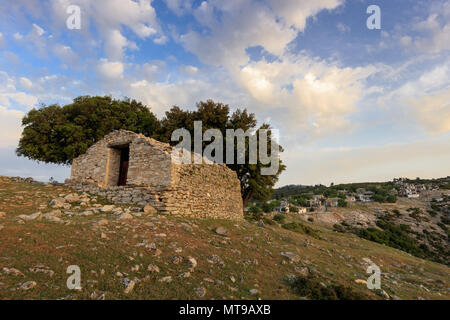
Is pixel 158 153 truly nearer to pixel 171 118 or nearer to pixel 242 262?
pixel 242 262

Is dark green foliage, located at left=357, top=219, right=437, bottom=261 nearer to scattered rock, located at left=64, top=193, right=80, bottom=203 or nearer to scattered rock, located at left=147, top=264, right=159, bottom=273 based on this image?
scattered rock, located at left=147, top=264, right=159, bottom=273

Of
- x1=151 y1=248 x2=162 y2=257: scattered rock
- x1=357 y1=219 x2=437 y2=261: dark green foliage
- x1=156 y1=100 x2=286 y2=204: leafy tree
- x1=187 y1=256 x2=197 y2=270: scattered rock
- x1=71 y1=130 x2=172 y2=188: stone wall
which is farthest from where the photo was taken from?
x1=357 y1=219 x2=437 y2=261: dark green foliage

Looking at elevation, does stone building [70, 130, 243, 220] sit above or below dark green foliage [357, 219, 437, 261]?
above

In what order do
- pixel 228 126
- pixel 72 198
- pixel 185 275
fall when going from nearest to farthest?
pixel 185 275 < pixel 72 198 < pixel 228 126

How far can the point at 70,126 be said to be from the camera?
1697cm

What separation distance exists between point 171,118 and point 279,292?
19.6 m

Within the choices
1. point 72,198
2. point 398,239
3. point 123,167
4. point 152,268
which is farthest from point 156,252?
point 398,239

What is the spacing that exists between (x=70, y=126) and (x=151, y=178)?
1161 centimetres

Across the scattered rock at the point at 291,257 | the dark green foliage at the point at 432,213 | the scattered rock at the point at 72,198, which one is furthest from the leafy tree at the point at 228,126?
the dark green foliage at the point at 432,213

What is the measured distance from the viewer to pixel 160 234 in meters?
6.12

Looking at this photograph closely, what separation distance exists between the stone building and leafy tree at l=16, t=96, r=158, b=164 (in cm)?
538

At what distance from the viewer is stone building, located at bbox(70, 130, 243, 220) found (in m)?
9.46

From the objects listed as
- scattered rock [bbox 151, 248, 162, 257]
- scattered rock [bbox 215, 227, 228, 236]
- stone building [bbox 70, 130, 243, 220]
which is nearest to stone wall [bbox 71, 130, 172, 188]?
stone building [bbox 70, 130, 243, 220]

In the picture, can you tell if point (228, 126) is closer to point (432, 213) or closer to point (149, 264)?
point (149, 264)
